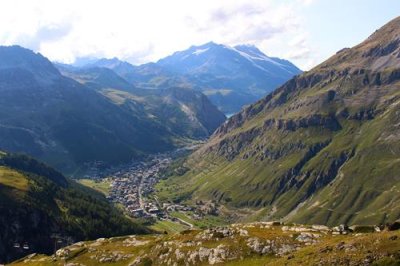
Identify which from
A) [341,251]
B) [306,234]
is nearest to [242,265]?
[306,234]

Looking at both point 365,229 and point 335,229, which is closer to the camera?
point 365,229

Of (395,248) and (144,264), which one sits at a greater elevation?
(395,248)

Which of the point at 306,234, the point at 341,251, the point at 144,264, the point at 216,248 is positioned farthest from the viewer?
the point at 144,264

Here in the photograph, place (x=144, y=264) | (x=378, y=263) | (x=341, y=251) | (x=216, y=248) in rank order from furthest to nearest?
(x=144, y=264) → (x=216, y=248) → (x=341, y=251) → (x=378, y=263)

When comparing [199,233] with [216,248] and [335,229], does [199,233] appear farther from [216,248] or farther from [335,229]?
[335,229]

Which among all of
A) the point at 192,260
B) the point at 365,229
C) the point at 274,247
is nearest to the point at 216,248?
the point at 192,260

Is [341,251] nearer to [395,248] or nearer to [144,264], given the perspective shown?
[395,248]
